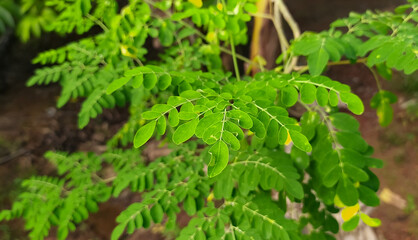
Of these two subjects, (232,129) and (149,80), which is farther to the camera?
(149,80)

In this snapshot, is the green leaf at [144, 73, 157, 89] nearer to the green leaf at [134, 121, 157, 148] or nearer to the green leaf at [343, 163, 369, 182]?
the green leaf at [134, 121, 157, 148]

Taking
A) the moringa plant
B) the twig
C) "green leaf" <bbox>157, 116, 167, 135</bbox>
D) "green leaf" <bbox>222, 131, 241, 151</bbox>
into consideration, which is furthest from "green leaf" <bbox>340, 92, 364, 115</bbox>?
the twig

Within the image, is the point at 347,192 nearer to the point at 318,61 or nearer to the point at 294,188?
the point at 294,188

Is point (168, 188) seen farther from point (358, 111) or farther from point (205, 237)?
point (358, 111)

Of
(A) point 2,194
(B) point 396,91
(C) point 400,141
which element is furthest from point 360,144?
(A) point 2,194

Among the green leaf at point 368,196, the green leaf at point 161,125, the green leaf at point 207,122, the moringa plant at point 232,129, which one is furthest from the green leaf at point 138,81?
the green leaf at point 368,196

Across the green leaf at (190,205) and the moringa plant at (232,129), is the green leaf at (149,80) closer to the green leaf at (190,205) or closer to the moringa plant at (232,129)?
the moringa plant at (232,129)

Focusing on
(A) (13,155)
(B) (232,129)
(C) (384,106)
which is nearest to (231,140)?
(B) (232,129)
